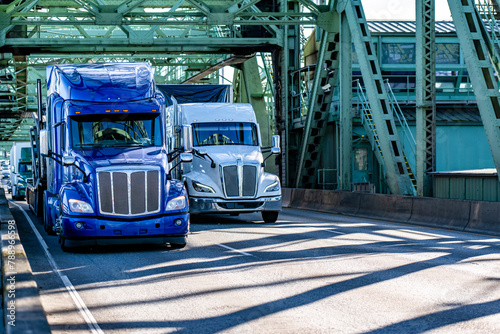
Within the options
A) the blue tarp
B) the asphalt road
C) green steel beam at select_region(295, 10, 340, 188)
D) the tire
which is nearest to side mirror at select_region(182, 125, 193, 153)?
the blue tarp

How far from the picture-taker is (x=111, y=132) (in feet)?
53.0

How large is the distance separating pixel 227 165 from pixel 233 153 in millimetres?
751

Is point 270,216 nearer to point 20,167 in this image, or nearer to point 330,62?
point 330,62

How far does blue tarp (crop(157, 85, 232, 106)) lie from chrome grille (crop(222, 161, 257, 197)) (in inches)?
184

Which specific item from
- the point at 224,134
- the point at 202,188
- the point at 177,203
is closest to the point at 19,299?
the point at 177,203

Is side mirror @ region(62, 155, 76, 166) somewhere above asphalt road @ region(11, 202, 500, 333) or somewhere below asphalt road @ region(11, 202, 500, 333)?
above

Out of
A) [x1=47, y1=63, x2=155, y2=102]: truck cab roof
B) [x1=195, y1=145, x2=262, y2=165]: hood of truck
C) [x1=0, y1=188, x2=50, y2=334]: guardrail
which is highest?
[x1=47, y1=63, x2=155, y2=102]: truck cab roof

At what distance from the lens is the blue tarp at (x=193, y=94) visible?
82.4 ft

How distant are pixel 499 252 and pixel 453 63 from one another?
25044 mm

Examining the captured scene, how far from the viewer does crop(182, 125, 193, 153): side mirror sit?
2148cm

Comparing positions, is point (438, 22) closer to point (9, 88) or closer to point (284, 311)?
point (9, 88)

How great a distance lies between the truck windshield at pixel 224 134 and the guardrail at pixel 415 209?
425 cm

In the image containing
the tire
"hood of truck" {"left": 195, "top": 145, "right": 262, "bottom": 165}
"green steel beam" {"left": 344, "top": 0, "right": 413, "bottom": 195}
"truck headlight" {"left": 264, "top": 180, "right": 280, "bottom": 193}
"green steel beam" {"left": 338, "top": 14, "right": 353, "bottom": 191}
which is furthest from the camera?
"green steel beam" {"left": 338, "top": 14, "right": 353, "bottom": 191}

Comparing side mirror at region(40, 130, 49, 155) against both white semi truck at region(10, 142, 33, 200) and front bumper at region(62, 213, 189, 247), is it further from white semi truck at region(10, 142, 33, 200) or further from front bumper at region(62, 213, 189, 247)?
white semi truck at region(10, 142, 33, 200)
